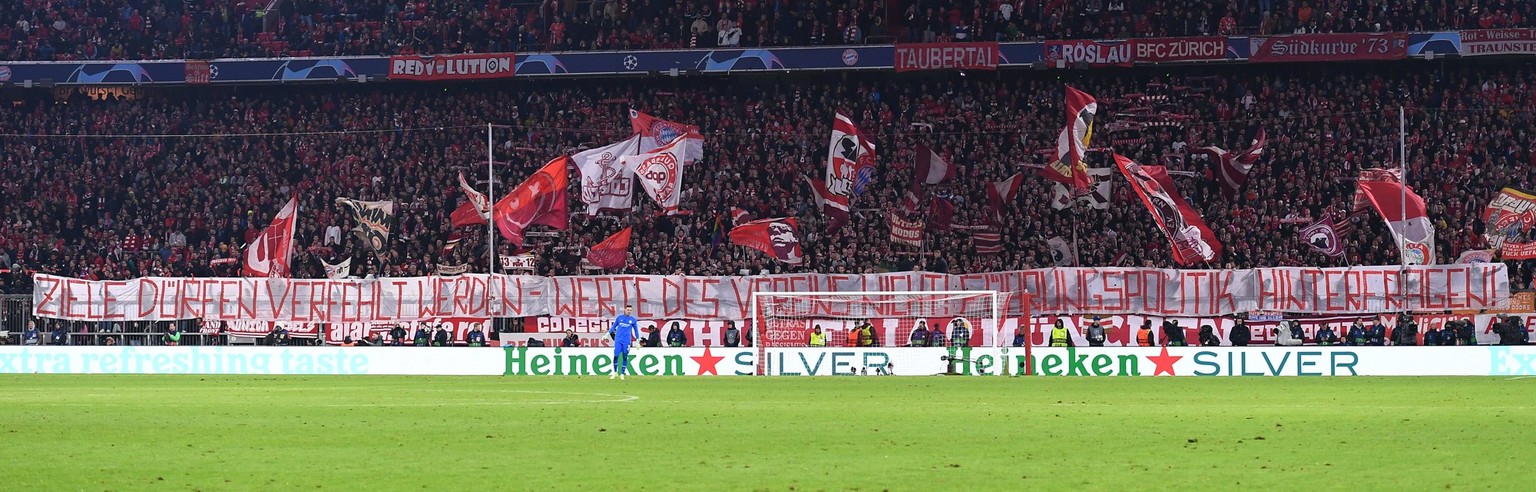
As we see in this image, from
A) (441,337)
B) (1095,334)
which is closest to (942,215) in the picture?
(1095,334)

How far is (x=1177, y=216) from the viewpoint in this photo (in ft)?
129

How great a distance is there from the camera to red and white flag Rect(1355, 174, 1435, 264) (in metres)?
39.3

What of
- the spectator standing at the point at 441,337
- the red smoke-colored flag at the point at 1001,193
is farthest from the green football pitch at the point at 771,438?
the red smoke-colored flag at the point at 1001,193

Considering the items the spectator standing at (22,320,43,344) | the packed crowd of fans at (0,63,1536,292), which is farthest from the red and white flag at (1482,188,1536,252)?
the spectator standing at (22,320,43,344)

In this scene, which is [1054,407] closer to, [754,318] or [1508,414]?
[1508,414]

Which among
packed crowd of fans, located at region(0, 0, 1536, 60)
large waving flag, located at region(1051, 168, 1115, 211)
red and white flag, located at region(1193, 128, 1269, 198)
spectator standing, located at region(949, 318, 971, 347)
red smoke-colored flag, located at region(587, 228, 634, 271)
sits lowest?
spectator standing, located at region(949, 318, 971, 347)

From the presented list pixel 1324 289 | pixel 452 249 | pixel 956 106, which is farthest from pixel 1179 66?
pixel 452 249

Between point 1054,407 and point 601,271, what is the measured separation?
24.7 meters

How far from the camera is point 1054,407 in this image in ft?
74.0

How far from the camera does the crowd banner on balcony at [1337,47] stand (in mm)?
49062

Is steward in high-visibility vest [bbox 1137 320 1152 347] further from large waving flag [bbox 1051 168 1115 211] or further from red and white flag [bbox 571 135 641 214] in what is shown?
red and white flag [bbox 571 135 641 214]

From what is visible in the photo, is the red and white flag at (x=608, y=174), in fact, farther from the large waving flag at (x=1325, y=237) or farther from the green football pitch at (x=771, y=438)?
the large waving flag at (x=1325, y=237)

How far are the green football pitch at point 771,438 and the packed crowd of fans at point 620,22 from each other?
2421cm

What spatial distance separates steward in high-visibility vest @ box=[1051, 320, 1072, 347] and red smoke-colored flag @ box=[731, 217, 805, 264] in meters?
7.36
